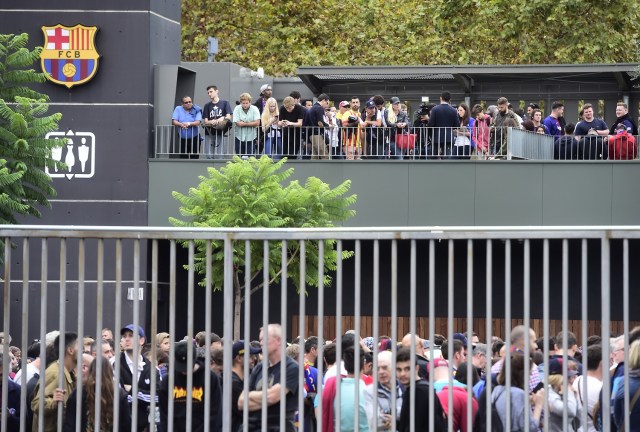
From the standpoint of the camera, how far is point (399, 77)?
125 ft

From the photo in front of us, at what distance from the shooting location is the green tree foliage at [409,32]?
51688 mm

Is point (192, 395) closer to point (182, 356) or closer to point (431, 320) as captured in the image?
point (182, 356)

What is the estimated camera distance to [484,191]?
32.3 meters

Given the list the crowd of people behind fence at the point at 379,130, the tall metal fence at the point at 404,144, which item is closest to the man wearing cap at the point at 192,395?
→ the crowd of people behind fence at the point at 379,130

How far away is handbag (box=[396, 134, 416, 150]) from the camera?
31688 mm

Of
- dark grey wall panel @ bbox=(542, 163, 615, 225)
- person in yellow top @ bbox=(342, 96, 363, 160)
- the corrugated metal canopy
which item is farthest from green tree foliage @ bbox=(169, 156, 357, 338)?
the corrugated metal canopy

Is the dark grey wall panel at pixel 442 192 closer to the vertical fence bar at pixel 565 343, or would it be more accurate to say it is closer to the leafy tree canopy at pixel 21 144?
the leafy tree canopy at pixel 21 144

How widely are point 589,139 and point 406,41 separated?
24.1m

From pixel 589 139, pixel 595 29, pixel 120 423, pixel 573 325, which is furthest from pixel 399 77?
pixel 120 423

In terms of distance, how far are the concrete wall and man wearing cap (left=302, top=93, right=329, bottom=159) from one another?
1.01 feet

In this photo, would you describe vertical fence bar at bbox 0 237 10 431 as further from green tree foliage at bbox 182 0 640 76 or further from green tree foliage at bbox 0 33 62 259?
green tree foliage at bbox 182 0 640 76

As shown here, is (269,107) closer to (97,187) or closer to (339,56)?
(97,187)

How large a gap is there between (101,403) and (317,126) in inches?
896

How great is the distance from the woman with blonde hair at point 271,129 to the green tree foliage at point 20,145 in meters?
8.04
